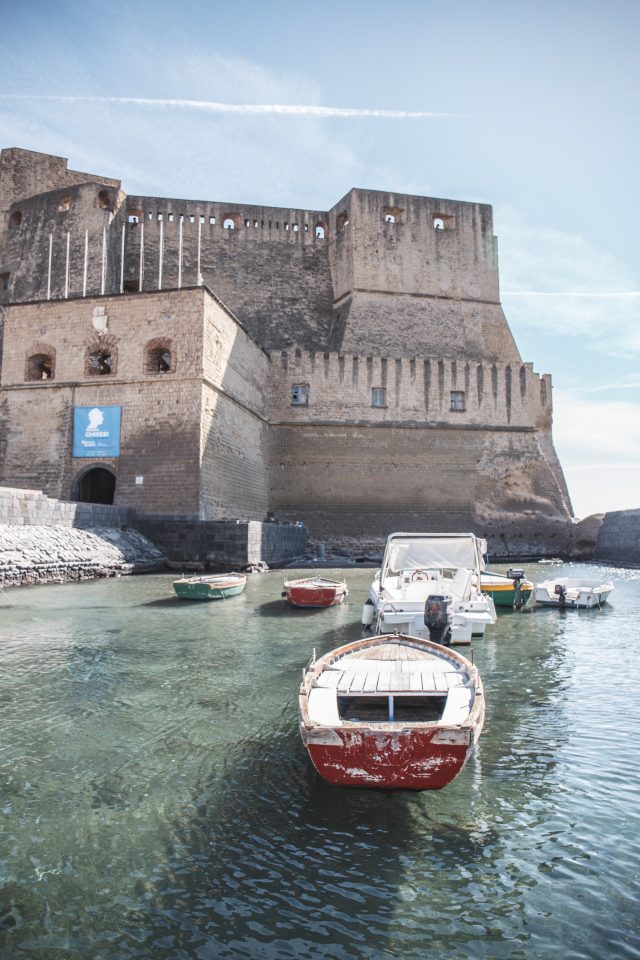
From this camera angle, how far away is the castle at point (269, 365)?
2011 cm

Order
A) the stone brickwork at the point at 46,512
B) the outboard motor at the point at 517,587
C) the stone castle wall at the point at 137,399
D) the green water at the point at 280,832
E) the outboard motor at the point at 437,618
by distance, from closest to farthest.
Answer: the green water at the point at 280,832 < the outboard motor at the point at 437,618 < the outboard motor at the point at 517,587 < the stone brickwork at the point at 46,512 < the stone castle wall at the point at 137,399

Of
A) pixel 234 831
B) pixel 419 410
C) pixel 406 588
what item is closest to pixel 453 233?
pixel 419 410

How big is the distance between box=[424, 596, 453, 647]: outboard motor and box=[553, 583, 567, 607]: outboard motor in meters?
6.14

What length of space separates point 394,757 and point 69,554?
1348cm

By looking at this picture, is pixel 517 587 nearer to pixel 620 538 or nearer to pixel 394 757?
pixel 394 757

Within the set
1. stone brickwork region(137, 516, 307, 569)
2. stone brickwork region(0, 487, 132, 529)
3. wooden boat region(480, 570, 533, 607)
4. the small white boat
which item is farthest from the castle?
the small white boat

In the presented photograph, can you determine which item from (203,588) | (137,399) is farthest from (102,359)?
(203,588)

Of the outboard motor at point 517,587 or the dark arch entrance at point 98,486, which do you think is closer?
the outboard motor at point 517,587

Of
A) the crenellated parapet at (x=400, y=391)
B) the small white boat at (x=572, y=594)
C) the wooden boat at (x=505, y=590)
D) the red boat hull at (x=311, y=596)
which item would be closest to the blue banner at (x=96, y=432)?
the crenellated parapet at (x=400, y=391)

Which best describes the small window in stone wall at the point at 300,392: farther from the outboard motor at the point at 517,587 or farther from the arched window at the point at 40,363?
the outboard motor at the point at 517,587

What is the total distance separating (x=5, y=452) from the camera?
69.8 feet

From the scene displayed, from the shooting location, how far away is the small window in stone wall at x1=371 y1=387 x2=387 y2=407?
27.0 metres

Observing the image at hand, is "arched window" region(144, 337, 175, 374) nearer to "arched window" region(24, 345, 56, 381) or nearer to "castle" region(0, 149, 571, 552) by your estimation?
"castle" region(0, 149, 571, 552)

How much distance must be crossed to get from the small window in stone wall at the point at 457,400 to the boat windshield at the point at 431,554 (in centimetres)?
1750
